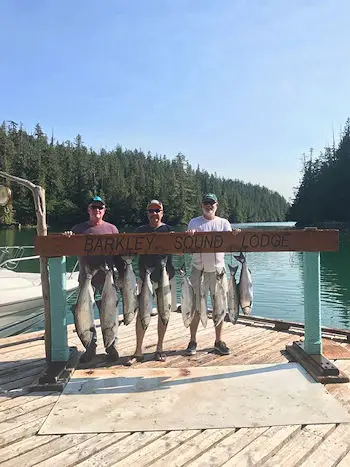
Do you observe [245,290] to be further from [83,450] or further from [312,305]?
[83,450]

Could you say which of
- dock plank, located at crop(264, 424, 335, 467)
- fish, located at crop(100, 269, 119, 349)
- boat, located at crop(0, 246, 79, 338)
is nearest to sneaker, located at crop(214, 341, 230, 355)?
fish, located at crop(100, 269, 119, 349)

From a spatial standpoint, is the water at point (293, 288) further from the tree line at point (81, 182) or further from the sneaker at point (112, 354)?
the tree line at point (81, 182)

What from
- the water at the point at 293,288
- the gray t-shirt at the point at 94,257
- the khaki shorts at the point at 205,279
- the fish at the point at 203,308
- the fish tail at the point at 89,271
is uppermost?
the gray t-shirt at the point at 94,257

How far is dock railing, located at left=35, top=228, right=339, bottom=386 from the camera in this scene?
4785 mm

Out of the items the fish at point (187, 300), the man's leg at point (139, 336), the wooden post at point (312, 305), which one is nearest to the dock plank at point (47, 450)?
the man's leg at point (139, 336)

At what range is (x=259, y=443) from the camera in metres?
3.21

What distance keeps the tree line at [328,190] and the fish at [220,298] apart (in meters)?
78.4

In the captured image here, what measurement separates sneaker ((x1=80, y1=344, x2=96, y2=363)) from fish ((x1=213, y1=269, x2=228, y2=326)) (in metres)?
1.63

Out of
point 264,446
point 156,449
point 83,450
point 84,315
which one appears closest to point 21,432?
point 83,450

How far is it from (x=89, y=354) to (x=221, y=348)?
169 cm

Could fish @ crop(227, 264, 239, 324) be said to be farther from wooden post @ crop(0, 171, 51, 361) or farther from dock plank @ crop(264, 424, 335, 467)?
wooden post @ crop(0, 171, 51, 361)

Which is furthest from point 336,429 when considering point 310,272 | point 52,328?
point 52,328

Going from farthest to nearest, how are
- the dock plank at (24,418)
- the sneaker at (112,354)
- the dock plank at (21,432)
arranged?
the sneaker at (112,354) → the dock plank at (24,418) → the dock plank at (21,432)

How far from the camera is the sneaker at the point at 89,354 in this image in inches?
206
